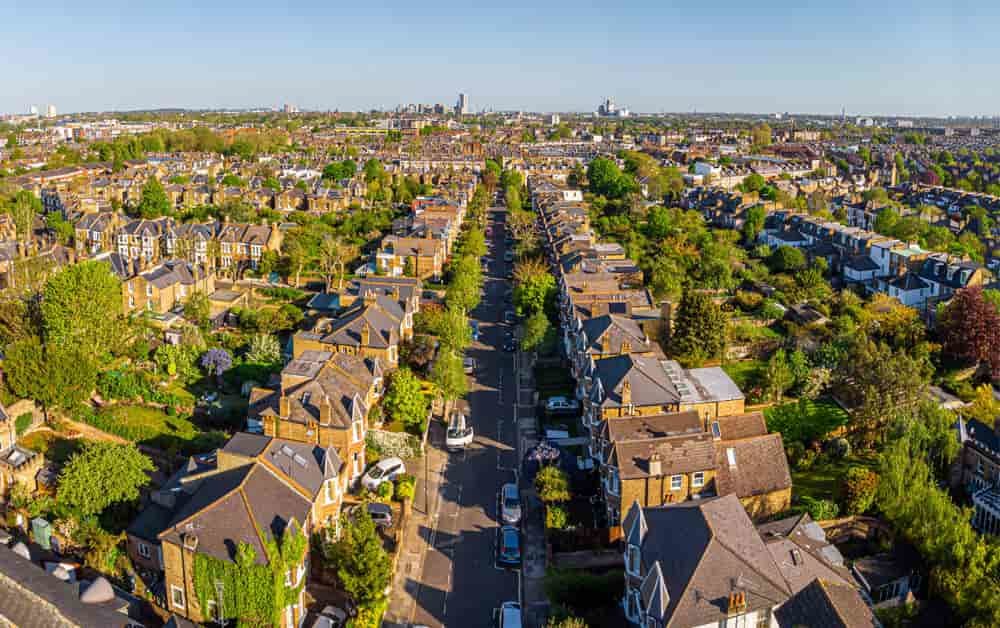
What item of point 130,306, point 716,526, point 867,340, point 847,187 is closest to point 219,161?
point 130,306

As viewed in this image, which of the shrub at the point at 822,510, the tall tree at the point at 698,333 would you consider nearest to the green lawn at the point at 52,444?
the tall tree at the point at 698,333

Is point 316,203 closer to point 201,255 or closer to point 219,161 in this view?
point 201,255

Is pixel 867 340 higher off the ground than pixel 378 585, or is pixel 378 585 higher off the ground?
pixel 867 340

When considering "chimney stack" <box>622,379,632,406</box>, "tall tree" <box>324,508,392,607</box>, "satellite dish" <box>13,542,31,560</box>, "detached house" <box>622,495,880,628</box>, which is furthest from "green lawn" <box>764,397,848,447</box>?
"satellite dish" <box>13,542,31,560</box>

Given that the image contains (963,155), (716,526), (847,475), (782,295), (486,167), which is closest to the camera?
(716,526)

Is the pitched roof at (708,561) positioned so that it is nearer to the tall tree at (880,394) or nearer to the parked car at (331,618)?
the parked car at (331,618)

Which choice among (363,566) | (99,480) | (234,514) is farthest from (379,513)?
(99,480)

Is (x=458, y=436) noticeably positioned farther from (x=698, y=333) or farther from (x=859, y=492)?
(x=859, y=492)
